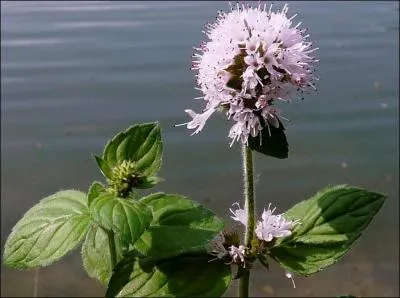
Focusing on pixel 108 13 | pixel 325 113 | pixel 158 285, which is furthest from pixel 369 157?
pixel 158 285

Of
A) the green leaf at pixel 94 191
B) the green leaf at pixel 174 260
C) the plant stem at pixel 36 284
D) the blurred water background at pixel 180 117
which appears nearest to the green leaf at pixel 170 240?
the green leaf at pixel 174 260

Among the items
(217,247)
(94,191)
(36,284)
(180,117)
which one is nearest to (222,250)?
(217,247)

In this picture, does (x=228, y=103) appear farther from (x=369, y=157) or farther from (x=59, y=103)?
(x=59, y=103)

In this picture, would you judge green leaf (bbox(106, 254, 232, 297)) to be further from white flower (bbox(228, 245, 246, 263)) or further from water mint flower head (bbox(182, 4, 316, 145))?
water mint flower head (bbox(182, 4, 316, 145))

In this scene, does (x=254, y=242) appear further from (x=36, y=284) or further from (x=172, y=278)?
(x=36, y=284)

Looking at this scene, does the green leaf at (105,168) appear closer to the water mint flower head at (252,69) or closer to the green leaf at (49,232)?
the green leaf at (49,232)

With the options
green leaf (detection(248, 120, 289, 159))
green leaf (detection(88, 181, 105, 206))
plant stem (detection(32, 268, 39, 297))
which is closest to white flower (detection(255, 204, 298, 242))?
green leaf (detection(248, 120, 289, 159))

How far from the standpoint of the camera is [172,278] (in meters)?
1.42

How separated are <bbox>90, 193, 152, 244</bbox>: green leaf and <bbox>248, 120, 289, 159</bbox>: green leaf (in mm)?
225

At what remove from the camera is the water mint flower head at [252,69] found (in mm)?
1275

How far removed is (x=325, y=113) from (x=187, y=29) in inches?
86.8

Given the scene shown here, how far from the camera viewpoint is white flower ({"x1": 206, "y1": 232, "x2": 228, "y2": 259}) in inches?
56.2

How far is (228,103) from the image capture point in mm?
1301

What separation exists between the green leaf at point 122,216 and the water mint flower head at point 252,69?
17 centimetres
